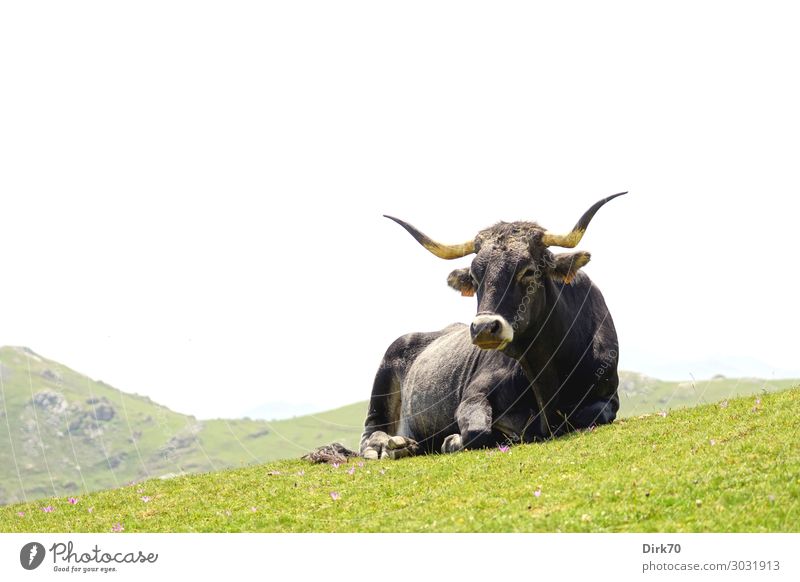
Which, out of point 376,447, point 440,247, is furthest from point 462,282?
point 376,447

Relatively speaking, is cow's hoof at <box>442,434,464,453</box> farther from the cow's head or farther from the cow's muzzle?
the cow's muzzle

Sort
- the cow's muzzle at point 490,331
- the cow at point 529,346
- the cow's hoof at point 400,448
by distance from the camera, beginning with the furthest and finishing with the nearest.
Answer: the cow's hoof at point 400,448, the cow at point 529,346, the cow's muzzle at point 490,331

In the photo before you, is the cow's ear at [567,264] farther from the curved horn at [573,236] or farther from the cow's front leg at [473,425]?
the cow's front leg at [473,425]

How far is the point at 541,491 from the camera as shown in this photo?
10430 mm

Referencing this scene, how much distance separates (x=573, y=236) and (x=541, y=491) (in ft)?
18.8

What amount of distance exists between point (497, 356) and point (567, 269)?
82.6 inches

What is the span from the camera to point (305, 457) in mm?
17391

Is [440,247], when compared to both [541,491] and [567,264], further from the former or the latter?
[541,491]

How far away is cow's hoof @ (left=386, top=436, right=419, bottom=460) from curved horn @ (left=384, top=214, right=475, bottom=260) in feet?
10.5

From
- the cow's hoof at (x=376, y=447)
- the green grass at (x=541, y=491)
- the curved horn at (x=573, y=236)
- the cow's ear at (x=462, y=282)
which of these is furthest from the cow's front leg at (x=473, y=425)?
the curved horn at (x=573, y=236)

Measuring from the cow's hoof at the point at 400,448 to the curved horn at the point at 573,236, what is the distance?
4.21 m

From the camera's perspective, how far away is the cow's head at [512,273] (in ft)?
44.9

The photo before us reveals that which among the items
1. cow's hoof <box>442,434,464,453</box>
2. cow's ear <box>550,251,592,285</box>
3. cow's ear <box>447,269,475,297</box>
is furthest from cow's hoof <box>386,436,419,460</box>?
cow's ear <box>550,251,592,285</box>
